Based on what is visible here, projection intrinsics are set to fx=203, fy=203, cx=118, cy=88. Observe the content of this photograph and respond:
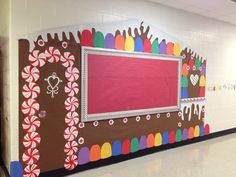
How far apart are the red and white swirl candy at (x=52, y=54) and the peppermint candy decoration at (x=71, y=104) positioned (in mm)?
565

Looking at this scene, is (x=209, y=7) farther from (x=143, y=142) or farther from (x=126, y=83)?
(x=143, y=142)

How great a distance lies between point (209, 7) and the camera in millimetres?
3949

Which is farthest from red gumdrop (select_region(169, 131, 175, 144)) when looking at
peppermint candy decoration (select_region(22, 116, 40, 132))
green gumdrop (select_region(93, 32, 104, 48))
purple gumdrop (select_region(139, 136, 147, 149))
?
peppermint candy decoration (select_region(22, 116, 40, 132))

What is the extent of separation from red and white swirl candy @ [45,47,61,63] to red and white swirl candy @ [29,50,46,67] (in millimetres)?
59

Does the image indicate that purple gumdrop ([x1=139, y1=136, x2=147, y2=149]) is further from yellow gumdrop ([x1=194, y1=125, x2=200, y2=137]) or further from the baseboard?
yellow gumdrop ([x1=194, y1=125, x2=200, y2=137])

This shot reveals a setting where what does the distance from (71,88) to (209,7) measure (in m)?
3.09

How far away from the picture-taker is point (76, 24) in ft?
9.43

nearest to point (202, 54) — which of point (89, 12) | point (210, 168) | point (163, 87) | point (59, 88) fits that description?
point (163, 87)

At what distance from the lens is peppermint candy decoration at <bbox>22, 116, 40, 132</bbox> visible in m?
2.56

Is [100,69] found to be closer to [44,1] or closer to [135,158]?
[44,1]

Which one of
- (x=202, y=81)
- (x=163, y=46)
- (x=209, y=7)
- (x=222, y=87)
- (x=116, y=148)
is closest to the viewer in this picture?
(x=116, y=148)

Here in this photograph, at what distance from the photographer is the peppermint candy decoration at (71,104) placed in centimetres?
284

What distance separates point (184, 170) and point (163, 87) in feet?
4.85

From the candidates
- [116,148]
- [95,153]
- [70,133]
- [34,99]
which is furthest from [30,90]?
[116,148]
